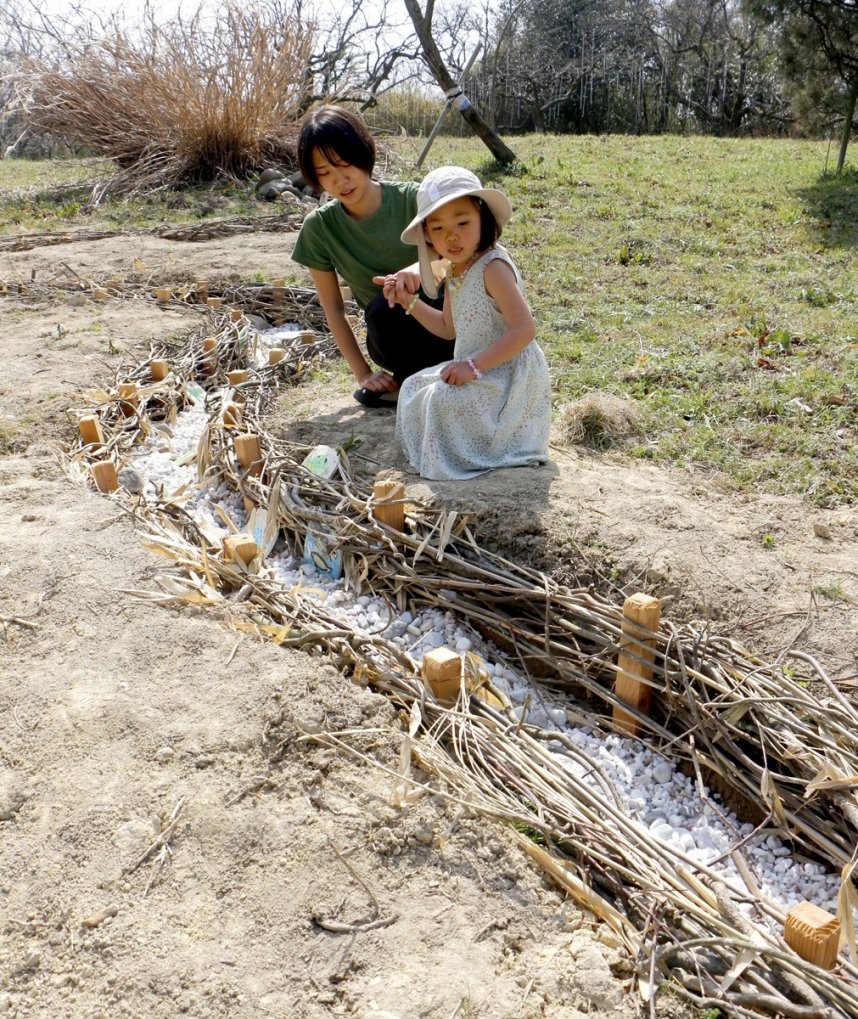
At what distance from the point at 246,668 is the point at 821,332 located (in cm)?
398

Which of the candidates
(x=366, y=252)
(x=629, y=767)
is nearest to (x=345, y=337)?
(x=366, y=252)

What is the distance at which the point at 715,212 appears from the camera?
7.88m

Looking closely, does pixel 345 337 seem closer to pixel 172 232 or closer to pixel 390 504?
pixel 390 504

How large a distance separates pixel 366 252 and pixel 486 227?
2.96 feet

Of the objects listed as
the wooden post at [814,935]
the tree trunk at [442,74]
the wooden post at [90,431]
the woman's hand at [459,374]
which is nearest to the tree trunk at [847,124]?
the tree trunk at [442,74]

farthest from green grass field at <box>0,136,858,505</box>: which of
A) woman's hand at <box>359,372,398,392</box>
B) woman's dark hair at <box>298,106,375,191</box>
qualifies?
woman's dark hair at <box>298,106,375,191</box>

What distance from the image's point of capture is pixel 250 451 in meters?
3.40

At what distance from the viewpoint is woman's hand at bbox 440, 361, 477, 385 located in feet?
9.77

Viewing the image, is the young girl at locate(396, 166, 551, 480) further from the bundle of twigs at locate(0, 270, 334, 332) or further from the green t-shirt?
the bundle of twigs at locate(0, 270, 334, 332)

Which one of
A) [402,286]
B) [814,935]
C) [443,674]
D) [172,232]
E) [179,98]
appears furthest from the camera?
[179,98]

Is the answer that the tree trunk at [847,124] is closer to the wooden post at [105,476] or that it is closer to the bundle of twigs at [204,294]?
the bundle of twigs at [204,294]

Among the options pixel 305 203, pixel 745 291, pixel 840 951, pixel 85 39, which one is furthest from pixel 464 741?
pixel 85 39

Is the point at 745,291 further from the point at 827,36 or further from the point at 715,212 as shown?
the point at 827,36

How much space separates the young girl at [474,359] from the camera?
2869 millimetres
